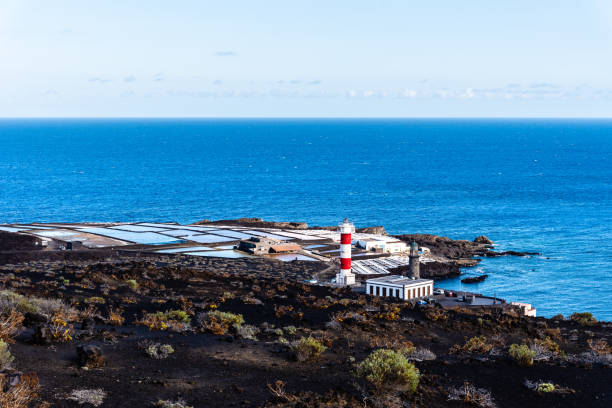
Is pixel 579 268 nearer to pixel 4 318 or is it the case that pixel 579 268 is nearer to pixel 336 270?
pixel 336 270

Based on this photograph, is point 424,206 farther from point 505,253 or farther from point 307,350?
point 307,350

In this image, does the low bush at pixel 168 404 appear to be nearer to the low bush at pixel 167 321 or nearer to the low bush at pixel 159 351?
the low bush at pixel 159 351

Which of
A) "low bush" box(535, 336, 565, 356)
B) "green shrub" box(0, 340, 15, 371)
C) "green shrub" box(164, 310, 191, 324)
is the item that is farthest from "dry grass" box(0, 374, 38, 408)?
"low bush" box(535, 336, 565, 356)

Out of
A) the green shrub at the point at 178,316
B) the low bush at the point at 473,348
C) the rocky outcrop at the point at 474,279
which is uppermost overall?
the green shrub at the point at 178,316

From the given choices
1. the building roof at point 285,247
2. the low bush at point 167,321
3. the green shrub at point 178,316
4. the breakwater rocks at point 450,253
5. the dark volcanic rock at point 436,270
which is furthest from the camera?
the building roof at point 285,247

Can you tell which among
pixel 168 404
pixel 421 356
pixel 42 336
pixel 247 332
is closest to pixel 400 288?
pixel 247 332

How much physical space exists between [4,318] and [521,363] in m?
17.5

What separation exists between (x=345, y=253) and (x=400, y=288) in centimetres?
716

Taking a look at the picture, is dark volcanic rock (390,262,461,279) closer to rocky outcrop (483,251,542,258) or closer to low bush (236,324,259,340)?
rocky outcrop (483,251,542,258)

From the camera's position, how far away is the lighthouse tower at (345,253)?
60844 millimetres

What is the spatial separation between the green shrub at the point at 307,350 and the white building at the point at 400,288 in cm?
3249

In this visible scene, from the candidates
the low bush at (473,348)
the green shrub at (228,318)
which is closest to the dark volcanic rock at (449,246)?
the low bush at (473,348)

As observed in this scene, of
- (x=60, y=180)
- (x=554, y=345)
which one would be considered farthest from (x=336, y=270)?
(x=60, y=180)

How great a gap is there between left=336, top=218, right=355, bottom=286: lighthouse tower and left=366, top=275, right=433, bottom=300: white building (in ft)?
16.0
